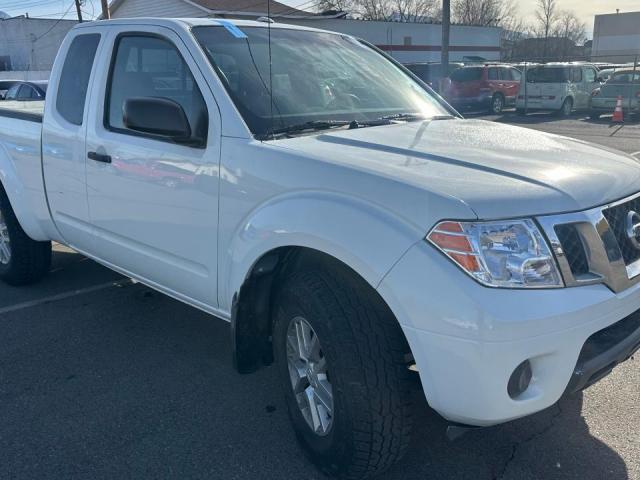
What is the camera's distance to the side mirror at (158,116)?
3078 millimetres

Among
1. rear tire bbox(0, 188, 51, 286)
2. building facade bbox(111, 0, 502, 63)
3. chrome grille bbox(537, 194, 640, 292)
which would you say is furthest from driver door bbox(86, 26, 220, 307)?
building facade bbox(111, 0, 502, 63)

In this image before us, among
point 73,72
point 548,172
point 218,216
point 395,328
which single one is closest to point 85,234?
point 73,72

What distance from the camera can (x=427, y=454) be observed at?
2.97 m

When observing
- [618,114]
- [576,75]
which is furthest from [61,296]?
[576,75]

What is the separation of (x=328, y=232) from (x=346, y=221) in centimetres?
9

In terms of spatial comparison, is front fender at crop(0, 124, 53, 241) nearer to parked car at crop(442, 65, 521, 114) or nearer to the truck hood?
the truck hood

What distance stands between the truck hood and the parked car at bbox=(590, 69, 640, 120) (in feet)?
61.7

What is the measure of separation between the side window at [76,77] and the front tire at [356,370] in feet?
7.32

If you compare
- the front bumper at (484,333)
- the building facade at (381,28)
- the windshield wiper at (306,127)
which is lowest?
the front bumper at (484,333)

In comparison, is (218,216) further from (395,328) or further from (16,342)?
(16,342)

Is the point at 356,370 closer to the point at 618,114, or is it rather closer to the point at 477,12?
the point at 618,114

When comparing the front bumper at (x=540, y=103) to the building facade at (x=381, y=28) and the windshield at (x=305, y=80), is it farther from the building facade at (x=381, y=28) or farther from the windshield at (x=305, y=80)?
the windshield at (x=305, y=80)

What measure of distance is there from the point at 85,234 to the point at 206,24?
162 centimetres

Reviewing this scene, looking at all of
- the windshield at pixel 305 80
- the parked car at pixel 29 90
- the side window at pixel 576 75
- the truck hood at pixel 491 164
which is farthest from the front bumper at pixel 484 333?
the side window at pixel 576 75
